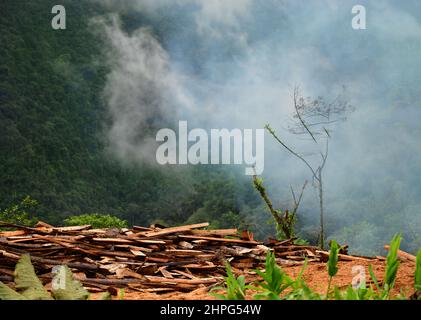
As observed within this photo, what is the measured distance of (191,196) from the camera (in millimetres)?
20359

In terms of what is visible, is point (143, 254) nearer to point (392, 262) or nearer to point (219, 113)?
point (392, 262)

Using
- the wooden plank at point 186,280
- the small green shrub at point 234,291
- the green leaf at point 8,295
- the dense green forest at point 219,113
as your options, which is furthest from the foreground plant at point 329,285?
the dense green forest at point 219,113

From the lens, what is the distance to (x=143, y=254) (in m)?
4.82

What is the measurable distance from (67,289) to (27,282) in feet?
1.26

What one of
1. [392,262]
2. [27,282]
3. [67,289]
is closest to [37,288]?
[27,282]

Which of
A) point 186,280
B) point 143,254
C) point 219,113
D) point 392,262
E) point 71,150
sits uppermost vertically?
point 219,113

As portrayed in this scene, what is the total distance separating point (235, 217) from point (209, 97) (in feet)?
34.6

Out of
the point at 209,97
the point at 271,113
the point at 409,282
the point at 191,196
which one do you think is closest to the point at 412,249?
the point at 191,196

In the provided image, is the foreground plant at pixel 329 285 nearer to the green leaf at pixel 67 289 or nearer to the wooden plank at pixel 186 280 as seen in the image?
the green leaf at pixel 67 289

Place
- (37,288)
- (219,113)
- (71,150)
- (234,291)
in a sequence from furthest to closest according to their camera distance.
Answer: (219,113) → (71,150) → (37,288) → (234,291)

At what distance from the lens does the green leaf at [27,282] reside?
11.8ft

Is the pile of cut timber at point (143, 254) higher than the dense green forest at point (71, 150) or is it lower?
lower

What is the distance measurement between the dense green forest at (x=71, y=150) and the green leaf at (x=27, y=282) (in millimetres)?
12937

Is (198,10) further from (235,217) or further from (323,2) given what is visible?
(235,217)
